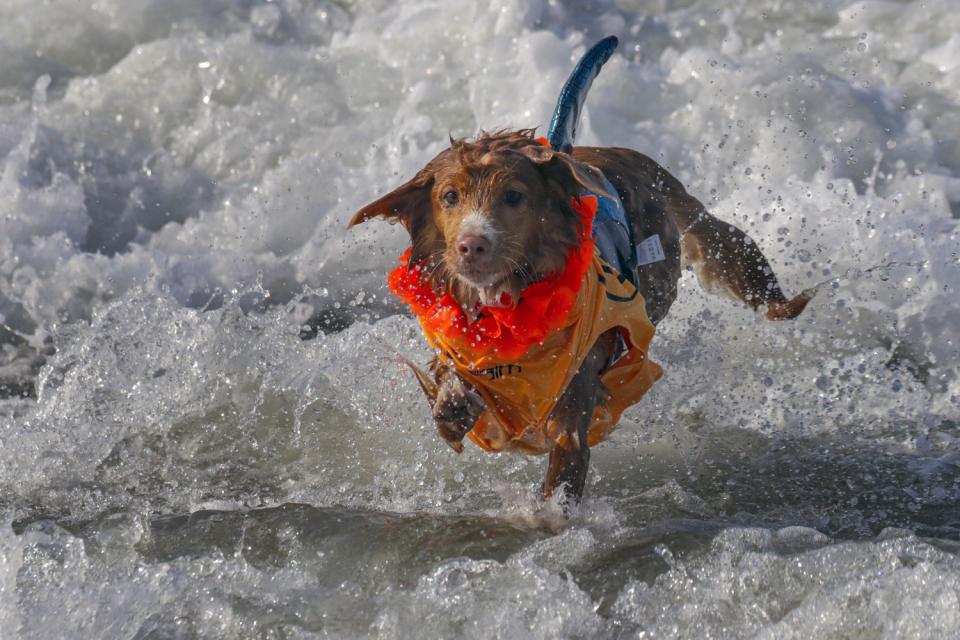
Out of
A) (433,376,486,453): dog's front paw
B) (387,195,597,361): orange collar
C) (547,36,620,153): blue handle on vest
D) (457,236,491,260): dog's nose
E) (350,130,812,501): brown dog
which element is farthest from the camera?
(547,36,620,153): blue handle on vest

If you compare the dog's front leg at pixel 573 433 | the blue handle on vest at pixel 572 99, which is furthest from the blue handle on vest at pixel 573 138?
the dog's front leg at pixel 573 433

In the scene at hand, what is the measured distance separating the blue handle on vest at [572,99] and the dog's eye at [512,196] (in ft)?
1.36

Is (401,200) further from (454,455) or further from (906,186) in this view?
(906,186)

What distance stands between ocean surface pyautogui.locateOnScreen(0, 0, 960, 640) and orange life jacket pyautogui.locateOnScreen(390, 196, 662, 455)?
356mm

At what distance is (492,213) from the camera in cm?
386

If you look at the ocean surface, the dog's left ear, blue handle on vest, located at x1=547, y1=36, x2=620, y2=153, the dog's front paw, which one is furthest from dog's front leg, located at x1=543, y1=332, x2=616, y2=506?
blue handle on vest, located at x1=547, y1=36, x2=620, y2=153

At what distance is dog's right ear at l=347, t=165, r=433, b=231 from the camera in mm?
4016

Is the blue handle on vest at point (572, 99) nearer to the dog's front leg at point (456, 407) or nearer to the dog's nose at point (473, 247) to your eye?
the dog's nose at point (473, 247)

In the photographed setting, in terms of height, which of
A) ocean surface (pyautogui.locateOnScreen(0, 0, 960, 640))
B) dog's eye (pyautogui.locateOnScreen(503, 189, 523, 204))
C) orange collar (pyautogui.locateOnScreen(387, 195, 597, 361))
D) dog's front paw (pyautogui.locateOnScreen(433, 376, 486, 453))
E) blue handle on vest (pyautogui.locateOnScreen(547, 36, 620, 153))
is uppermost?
dog's eye (pyautogui.locateOnScreen(503, 189, 523, 204))

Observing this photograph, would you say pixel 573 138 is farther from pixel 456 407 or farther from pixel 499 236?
pixel 456 407

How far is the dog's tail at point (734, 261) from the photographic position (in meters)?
5.60

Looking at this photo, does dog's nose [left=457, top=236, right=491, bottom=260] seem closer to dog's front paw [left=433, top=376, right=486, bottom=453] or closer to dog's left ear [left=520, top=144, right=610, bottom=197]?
dog's left ear [left=520, top=144, right=610, bottom=197]

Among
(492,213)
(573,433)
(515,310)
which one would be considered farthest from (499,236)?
(573,433)

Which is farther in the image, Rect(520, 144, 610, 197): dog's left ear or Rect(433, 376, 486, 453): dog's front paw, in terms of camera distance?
Rect(433, 376, 486, 453): dog's front paw
